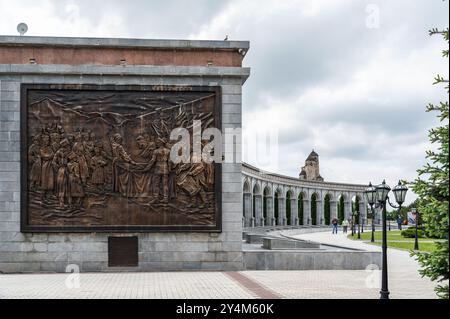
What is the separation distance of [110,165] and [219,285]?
20.5 ft

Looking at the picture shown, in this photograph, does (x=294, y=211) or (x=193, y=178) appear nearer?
(x=193, y=178)

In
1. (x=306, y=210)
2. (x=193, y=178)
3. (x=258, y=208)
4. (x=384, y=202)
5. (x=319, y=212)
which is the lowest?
→ (x=319, y=212)

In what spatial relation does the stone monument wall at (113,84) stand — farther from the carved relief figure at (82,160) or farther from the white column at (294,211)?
the white column at (294,211)

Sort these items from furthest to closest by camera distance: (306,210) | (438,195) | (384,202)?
(306,210) < (384,202) < (438,195)

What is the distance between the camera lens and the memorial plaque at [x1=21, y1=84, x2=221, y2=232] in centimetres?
2036

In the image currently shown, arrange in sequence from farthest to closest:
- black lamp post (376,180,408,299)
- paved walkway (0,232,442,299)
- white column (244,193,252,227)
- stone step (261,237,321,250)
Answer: white column (244,193,252,227) → stone step (261,237,321,250) → paved walkway (0,232,442,299) → black lamp post (376,180,408,299)

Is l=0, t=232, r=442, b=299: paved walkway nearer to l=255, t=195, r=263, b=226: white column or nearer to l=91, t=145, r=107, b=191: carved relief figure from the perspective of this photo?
l=91, t=145, r=107, b=191: carved relief figure

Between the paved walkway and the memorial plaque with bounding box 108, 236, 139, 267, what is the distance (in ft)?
2.28

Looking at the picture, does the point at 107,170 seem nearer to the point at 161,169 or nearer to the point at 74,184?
the point at 74,184

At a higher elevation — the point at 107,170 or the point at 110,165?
the point at 110,165

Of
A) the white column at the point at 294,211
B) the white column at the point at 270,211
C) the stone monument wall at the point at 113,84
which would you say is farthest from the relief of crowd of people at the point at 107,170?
the white column at the point at 294,211

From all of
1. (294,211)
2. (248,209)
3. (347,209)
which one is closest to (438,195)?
(248,209)

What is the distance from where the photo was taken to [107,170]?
67.4 ft

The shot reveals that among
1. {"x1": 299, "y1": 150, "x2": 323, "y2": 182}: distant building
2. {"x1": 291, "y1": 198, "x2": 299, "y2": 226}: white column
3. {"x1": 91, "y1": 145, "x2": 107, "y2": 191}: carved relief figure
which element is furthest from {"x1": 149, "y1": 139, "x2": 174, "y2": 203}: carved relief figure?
{"x1": 299, "y1": 150, "x2": 323, "y2": 182}: distant building
